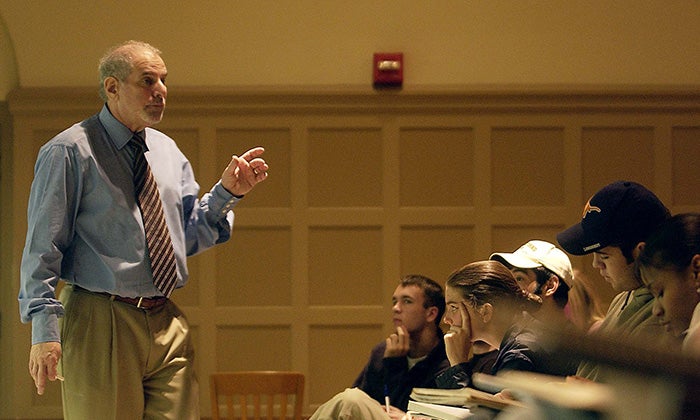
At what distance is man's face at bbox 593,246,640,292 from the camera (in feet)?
7.57

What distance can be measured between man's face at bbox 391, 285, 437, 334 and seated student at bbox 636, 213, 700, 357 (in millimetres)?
1855

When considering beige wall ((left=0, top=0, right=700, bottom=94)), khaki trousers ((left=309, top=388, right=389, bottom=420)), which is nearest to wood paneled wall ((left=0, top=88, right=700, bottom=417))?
beige wall ((left=0, top=0, right=700, bottom=94))

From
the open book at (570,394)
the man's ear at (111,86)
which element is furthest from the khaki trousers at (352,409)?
the open book at (570,394)

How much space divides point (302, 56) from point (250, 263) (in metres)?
1.12

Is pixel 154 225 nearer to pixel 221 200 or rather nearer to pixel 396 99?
pixel 221 200

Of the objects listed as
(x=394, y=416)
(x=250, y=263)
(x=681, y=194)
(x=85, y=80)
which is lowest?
(x=394, y=416)

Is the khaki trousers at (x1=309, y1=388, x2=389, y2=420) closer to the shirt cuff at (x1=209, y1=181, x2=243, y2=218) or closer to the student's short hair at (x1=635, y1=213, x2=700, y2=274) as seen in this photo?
the shirt cuff at (x1=209, y1=181, x2=243, y2=218)

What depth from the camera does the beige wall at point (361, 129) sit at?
16.2 ft

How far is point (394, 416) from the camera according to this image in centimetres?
293

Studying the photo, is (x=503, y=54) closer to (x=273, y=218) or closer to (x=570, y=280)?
(x=273, y=218)

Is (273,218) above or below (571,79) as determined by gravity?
below

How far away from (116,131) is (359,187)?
2372mm

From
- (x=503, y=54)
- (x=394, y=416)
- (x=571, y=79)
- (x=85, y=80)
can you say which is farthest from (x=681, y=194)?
(x=85, y=80)

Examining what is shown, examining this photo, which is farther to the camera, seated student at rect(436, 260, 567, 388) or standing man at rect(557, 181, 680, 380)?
seated student at rect(436, 260, 567, 388)
